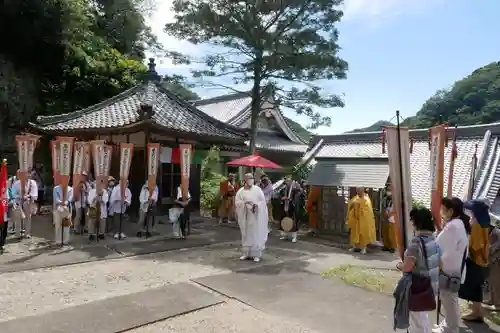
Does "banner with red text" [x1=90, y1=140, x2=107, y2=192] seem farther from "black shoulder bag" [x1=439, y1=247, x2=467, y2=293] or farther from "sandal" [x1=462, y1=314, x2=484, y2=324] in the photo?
"sandal" [x1=462, y1=314, x2=484, y2=324]

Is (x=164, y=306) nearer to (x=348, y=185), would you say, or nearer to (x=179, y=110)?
(x=348, y=185)

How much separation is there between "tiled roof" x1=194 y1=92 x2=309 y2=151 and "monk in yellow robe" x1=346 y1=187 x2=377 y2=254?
1270 cm

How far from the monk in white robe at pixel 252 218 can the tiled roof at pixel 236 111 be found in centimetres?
1393

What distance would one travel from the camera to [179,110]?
1491cm

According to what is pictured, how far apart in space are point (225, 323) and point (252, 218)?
365cm

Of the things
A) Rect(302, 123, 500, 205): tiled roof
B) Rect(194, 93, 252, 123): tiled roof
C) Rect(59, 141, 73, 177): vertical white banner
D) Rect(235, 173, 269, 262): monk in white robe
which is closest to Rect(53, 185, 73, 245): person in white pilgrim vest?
Rect(59, 141, 73, 177): vertical white banner

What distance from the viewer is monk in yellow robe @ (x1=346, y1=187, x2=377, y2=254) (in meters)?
10.1

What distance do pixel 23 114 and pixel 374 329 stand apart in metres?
17.7

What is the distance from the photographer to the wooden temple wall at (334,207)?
475 inches

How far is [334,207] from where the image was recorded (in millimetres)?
12344

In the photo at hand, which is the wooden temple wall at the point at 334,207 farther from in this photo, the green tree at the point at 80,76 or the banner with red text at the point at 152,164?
the green tree at the point at 80,76

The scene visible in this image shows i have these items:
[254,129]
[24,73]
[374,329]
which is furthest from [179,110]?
[374,329]

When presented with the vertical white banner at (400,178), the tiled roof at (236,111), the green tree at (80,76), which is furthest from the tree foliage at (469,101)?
the vertical white banner at (400,178)

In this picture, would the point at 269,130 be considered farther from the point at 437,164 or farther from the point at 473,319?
the point at 473,319
